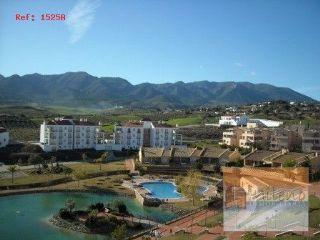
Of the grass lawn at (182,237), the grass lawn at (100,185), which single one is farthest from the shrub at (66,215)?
the grass lawn at (100,185)

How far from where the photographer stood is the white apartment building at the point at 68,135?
4738 centimetres

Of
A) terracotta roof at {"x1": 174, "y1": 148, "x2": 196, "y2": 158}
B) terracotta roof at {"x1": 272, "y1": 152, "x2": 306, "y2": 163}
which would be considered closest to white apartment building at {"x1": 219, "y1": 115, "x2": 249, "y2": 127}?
terracotta roof at {"x1": 174, "y1": 148, "x2": 196, "y2": 158}

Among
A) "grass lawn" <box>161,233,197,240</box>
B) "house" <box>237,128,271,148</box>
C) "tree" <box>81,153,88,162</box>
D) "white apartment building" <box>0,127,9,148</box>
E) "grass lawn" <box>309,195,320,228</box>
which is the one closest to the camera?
"grass lawn" <box>309,195,320,228</box>

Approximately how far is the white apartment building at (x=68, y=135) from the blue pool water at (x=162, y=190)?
46.8 ft

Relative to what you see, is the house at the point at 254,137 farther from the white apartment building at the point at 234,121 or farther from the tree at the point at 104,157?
the white apartment building at the point at 234,121

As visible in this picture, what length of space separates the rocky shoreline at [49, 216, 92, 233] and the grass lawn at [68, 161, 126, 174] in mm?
11807

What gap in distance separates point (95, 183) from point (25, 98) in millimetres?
84866

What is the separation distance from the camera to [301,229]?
1994 centimetres

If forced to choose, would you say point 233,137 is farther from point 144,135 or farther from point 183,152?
point 183,152

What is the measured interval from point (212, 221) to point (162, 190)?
10789 mm

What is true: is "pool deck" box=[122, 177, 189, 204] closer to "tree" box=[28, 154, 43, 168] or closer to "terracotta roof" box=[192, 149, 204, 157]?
"terracotta roof" box=[192, 149, 204, 157]

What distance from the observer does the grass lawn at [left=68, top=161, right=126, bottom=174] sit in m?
38.8

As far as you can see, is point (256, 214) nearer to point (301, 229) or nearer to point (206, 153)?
point (301, 229)

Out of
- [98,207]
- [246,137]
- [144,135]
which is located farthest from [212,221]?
[246,137]
